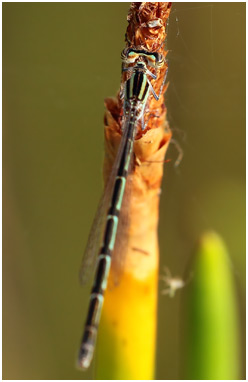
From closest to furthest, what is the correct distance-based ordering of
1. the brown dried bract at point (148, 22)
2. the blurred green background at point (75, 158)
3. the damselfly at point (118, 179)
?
the brown dried bract at point (148, 22), the damselfly at point (118, 179), the blurred green background at point (75, 158)

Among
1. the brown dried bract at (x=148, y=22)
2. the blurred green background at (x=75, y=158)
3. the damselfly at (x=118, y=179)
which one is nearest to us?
the brown dried bract at (x=148, y=22)

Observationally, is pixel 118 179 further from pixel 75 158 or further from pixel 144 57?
pixel 75 158

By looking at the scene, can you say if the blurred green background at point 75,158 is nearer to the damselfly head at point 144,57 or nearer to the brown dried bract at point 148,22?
the damselfly head at point 144,57

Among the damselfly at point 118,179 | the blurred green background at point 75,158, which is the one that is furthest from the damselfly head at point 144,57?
the blurred green background at point 75,158

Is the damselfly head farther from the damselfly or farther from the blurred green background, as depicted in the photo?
the blurred green background

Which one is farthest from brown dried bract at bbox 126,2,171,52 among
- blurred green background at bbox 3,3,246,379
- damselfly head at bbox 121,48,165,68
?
blurred green background at bbox 3,3,246,379

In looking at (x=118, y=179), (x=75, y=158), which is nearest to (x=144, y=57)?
(x=118, y=179)

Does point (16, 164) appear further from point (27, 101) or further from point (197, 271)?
point (197, 271)
